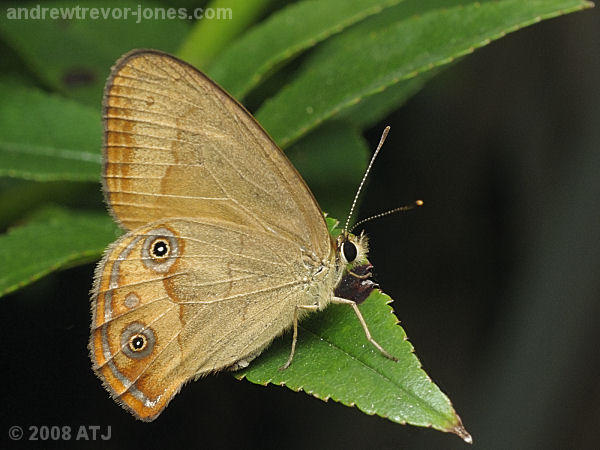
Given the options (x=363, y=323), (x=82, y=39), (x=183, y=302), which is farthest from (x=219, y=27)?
(x=363, y=323)

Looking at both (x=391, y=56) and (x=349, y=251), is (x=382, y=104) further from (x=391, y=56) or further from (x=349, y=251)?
(x=349, y=251)

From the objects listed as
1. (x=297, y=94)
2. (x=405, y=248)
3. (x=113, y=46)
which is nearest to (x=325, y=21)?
(x=297, y=94)

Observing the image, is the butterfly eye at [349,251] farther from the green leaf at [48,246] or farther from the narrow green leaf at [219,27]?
the narrow green leaf at [219,27]

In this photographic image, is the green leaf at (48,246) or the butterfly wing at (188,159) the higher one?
the butterfly wing at (188,159)

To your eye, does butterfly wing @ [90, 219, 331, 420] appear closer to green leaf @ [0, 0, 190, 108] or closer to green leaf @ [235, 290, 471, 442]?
green leaf @ [235, 290, 471, 442]

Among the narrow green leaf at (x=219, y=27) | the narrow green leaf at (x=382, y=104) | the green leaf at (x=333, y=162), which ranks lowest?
the green leaf at (x=333, y=162)

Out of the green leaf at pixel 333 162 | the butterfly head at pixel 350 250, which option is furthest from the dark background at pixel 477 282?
the butterfly head at pixel 350 250

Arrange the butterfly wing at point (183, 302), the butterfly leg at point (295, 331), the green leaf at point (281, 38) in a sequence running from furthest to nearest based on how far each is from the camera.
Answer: the green leaf at point (281, 38), the butterfly wing at point (183, 302), the butterfly leg at point (295, 331)
